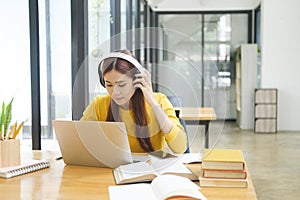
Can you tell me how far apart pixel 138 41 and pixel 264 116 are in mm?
6107

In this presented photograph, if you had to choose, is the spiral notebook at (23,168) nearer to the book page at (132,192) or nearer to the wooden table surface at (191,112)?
the book page at (132,192)

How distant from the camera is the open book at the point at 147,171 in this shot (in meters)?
1.57

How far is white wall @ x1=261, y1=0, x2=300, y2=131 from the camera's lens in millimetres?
7621

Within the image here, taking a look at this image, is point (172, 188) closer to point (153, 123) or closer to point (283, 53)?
point (153, 123)

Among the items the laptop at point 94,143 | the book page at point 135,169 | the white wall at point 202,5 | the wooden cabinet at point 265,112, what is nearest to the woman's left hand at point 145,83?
the laptop at point 94,143

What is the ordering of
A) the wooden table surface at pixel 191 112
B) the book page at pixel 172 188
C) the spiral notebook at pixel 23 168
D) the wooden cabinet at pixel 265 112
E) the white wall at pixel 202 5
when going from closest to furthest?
the book page at pixel 172 188 → the spiral notebook at pixel 23 168 → the wooden table surface at pixel 191 112 → the wooden cabinet at pixel 265 112 → the white wall at pixel 202 5

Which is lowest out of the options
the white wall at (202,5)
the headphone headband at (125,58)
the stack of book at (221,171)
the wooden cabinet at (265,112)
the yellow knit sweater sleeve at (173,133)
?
the wooden cabinet at (265,112)

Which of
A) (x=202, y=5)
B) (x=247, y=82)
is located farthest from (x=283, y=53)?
(x=202, y=5)

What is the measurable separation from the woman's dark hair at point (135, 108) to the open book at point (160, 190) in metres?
0.39

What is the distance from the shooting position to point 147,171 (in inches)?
64.2

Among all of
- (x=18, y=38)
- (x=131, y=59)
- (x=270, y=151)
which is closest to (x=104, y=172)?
(x=131, y=59)

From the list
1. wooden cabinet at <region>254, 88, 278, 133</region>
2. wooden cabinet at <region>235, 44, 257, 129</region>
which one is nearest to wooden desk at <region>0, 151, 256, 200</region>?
wooden cabinet at <region>254, 88, 278, 133</region>

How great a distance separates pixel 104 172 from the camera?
1731 mm

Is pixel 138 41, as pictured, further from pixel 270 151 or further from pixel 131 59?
pixel 270 151
